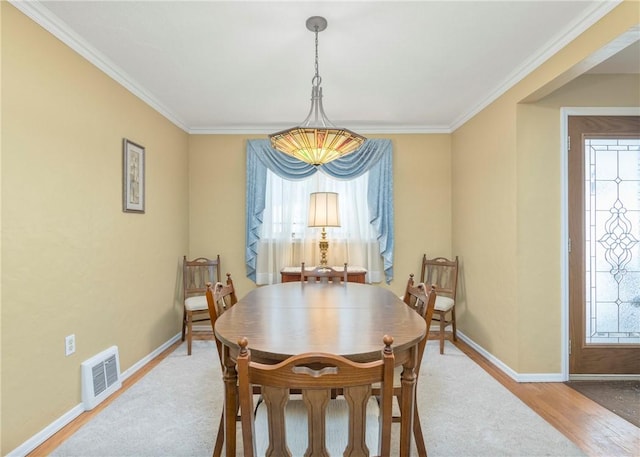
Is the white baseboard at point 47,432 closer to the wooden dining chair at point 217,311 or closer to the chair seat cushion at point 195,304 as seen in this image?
the wooden dining chair at point 217,311

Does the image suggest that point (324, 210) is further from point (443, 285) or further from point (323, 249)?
point (443, 285)

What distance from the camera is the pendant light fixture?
6.86 ft

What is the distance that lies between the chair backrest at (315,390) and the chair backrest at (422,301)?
68 cm

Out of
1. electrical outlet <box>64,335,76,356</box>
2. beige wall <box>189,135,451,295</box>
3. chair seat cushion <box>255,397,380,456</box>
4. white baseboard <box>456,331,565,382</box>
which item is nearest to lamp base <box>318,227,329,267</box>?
beige wall <box>189,135,451,295</box>

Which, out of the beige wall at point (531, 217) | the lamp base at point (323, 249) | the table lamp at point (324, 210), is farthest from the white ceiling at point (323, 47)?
the lamp base at point (323, 249)

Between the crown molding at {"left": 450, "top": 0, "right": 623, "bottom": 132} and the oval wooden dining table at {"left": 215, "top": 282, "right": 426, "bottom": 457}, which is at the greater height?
the crown molding at {"left": 450, "top": 0, "right": 623, "bottom": 132}

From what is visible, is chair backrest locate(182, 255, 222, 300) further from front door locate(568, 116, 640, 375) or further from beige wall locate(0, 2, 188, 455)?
front door locate(568, 116, 640, 375)

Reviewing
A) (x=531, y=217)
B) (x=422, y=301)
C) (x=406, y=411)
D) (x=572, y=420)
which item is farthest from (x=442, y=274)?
(x=406, y=411)

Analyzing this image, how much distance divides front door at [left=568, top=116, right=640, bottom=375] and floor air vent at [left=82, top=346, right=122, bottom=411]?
3592 millimetres

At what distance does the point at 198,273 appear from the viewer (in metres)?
3.99

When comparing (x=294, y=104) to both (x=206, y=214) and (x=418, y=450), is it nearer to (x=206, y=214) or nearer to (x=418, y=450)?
(x=206, y=214)

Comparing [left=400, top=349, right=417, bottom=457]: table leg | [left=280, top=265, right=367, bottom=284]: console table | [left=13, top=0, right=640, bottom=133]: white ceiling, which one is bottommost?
[left=400, top=349, right=417, bottom=457]: table leg

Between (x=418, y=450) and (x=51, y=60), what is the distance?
306cm

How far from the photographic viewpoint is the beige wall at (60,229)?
70.1 inches
